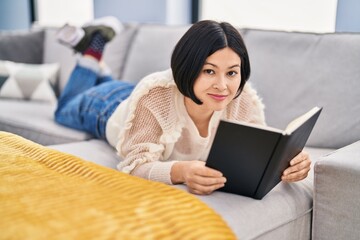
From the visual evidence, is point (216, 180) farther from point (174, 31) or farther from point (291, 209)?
point (174, 31)

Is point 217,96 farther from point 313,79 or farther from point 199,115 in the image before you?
point 313,79

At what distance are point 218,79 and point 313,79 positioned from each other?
666 mm

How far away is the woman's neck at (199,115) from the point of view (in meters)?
1.51

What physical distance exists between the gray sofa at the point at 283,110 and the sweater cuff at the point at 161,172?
0.04 m

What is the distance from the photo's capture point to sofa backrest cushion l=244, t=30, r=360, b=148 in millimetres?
1808

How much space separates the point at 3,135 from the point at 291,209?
94cm

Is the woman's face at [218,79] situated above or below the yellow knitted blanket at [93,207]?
above

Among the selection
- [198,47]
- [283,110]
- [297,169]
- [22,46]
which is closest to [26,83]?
[22,46]

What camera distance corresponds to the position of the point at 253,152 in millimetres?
1190

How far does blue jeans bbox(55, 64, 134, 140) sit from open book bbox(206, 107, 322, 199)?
32.8 inches

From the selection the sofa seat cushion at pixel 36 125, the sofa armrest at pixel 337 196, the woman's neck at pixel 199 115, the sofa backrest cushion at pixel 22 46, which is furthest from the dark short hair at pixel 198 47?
the sofa backrest cushion at pixel 22 46

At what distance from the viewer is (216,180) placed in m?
1.26

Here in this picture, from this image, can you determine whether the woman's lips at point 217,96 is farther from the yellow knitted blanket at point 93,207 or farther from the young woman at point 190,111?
the yellow knitted blanket at point 93,207

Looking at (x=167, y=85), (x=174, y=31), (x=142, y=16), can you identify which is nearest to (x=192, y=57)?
(x=167, y=85)
